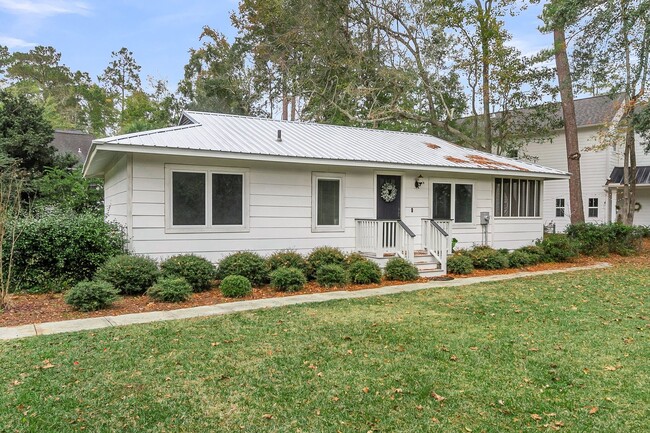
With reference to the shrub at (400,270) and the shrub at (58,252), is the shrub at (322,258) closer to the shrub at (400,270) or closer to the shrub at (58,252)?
the shrub at (400,270)

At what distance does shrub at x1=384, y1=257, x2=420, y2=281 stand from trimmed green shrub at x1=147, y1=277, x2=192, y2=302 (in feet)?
13.9

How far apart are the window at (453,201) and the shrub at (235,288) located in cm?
602

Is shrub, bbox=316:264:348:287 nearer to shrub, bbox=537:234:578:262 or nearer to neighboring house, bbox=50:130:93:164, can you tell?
shrub, bbox=537:234:578:262

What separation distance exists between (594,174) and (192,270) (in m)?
20.5

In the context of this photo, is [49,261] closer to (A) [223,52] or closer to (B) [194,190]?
(B) [194,190]

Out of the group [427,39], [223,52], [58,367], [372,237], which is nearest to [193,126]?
[372,237]

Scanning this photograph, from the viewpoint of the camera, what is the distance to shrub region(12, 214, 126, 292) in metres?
7.71

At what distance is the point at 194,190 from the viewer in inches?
347

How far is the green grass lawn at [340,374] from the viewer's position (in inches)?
125

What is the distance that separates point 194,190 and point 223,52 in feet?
68.1

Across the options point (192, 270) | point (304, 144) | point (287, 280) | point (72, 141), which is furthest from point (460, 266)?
point (72, 141)

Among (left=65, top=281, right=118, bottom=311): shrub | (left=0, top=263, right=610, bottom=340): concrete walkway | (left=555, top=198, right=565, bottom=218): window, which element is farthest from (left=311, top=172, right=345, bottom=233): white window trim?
(left=555, top=198, right=565, bottom=218): window

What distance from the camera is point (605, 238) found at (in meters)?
13.9

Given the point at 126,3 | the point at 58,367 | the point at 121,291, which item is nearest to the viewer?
the point at 58,367
